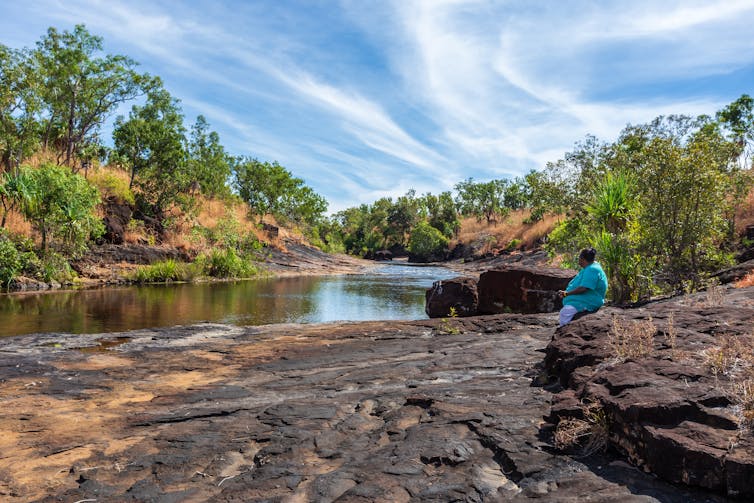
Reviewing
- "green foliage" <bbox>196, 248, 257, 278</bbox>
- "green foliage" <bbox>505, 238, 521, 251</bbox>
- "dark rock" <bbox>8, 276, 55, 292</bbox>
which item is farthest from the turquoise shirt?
"green foliage" <bbox>505, 238, 521, 251</bbox>

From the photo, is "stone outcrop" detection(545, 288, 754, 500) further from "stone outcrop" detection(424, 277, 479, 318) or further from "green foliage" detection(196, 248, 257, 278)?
"green foliage" detection(196, 248, 257, 278)

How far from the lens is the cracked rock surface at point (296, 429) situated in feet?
11.7

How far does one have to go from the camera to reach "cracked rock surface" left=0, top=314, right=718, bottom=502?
357 centimetres

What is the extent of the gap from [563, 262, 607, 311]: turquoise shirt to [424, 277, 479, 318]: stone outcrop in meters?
7.05

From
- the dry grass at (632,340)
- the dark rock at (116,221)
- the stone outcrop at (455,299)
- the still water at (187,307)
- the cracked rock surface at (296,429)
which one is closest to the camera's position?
the cracked rock surface at (296,429)

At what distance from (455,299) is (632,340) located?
10127 millimetres

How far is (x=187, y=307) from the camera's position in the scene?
17.9 meters

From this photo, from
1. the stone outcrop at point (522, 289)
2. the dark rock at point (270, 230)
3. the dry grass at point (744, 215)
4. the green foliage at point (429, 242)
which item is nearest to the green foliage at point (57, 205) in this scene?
the stone outcrop at point (522, 289)

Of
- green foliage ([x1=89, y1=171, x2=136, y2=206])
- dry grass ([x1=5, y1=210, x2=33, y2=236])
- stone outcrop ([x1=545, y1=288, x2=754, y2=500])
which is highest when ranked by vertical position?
green foliage ([x1=89, y1=171, x2=136, y2=206])

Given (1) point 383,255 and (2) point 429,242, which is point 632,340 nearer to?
(2) point 429,242

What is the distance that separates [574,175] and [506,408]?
80.1 feet

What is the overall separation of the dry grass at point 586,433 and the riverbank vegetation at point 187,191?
954 centimetres

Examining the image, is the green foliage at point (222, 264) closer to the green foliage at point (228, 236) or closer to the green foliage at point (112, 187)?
the green foliage at point (228, 236)

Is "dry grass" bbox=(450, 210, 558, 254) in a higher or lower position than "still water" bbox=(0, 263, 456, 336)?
higher
